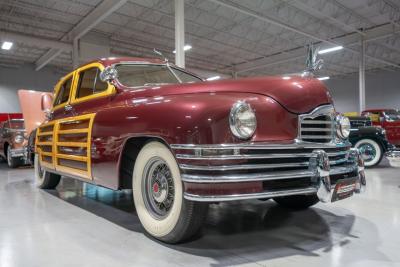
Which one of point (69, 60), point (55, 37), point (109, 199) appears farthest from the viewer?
point (69, 60)

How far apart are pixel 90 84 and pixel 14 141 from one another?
6.26 m

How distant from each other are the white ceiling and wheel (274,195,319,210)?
9.11 m

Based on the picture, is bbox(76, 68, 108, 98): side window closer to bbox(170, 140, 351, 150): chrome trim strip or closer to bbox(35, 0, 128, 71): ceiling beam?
bbox(170, 140, 351, 150): chrome trim strip

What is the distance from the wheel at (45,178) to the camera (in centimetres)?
539

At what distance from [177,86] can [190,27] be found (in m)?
12.3

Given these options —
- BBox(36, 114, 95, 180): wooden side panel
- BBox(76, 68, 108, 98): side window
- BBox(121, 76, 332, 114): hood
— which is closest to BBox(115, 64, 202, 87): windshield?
BBox(76, 68, 108, 98): side window

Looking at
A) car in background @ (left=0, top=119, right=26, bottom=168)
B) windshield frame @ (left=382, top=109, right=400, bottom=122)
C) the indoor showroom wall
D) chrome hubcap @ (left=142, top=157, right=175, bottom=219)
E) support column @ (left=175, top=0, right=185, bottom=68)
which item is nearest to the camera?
chrome hubcap @ (left=142, top=157, right=175, bottom=219)

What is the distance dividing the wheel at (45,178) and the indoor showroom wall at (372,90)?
24.1 m

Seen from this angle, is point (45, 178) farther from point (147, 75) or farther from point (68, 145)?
point (147, 75)

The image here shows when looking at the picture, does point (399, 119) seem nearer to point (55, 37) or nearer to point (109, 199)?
point (109, 199)

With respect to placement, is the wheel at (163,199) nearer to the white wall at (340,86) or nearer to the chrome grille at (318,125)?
the chrome grille at (318,125)

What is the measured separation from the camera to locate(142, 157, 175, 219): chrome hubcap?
279cm

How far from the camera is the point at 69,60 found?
20.3m

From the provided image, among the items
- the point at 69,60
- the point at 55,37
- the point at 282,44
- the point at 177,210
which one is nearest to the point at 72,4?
the point at 55,37
